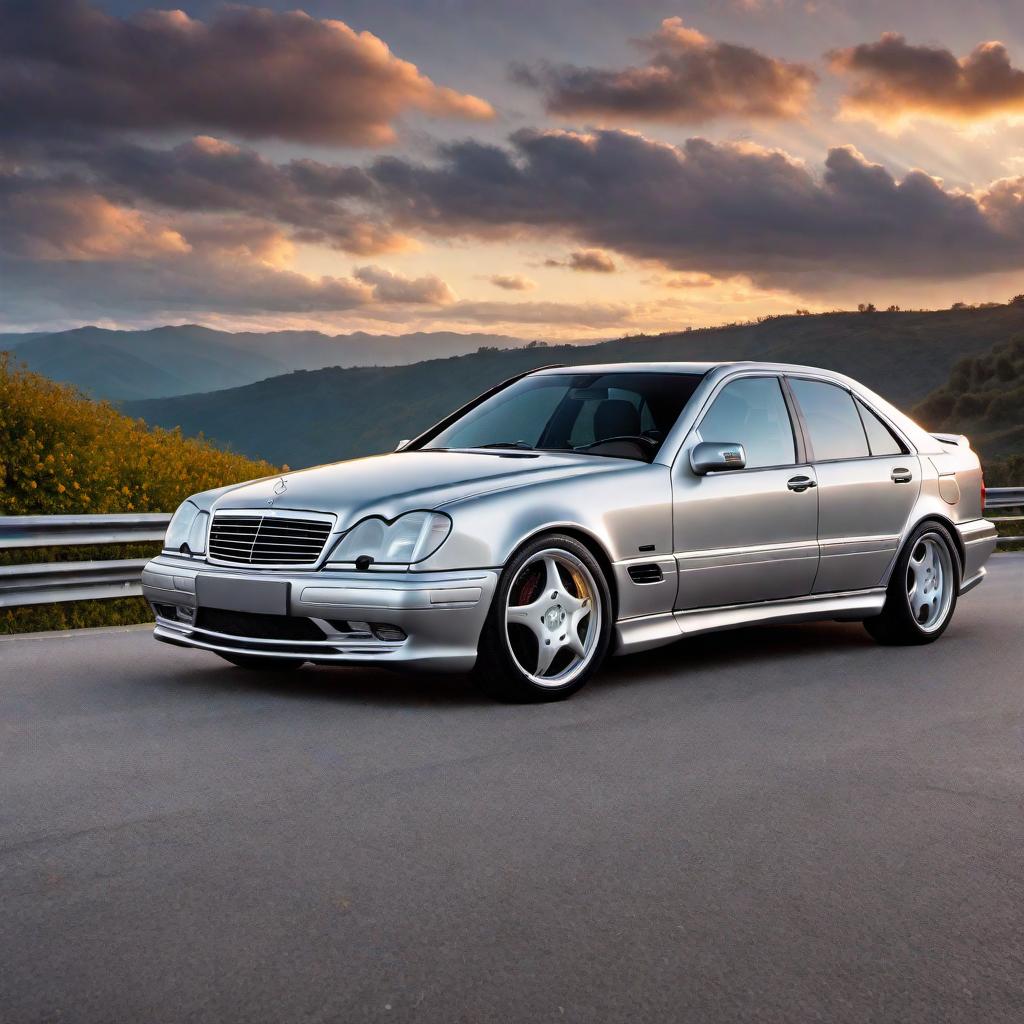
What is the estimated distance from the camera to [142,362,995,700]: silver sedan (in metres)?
6.59

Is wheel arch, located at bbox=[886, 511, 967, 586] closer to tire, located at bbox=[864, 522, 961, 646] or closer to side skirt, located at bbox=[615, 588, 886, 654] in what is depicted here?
tire, located at bbox=[864, 522, 961, 646]

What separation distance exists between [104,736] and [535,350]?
186 m

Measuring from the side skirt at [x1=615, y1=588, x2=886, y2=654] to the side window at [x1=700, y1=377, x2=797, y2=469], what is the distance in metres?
0.79

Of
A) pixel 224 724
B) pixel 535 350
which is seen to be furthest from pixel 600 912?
pixel 535 350

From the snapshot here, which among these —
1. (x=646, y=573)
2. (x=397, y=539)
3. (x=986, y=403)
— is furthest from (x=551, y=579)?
(x=986, y=403)

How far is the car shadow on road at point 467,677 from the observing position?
22.9 ft

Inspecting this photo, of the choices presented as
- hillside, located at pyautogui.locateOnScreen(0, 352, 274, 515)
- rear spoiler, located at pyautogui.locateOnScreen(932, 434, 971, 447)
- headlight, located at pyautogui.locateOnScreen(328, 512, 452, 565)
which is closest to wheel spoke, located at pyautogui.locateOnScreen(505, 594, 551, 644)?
headlight, located at pyautogui.locateOnScreen(328, 512, 452, 565)

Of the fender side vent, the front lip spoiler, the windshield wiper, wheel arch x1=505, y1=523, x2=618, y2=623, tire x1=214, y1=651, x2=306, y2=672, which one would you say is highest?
the windshield wiper

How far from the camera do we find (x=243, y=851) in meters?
4.32

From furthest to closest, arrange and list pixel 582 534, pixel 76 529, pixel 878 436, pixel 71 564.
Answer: pixel 76 529
pixel 71 564
pixel 878 436
pixel 582 534

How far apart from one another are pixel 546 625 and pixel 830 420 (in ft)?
8.99

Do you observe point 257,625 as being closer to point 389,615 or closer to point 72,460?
point 389,615

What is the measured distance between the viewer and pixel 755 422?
8227 mm

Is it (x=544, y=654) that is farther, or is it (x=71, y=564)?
(x=71, y=564)
